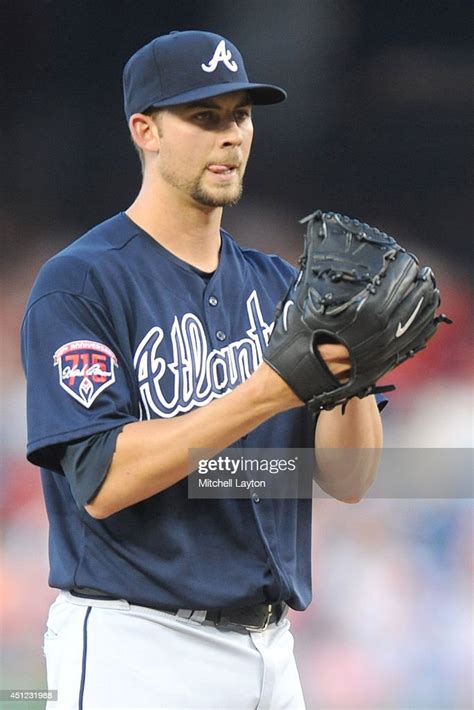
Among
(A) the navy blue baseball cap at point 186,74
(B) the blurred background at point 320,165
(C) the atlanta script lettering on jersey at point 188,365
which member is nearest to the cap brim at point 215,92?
(A) the navy blue baseball cap at point 186,74

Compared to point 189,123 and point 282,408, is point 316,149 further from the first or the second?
point 282,408

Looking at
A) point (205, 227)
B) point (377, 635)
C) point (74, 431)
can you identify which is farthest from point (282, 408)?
point (377, 635)

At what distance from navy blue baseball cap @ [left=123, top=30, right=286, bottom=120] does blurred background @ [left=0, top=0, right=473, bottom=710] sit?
44.4 inches

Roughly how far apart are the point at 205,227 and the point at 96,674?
597 millimetres

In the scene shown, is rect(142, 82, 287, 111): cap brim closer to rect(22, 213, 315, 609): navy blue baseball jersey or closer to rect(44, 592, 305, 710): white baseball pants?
rect(22, 213, 315, 609): navy blue baseball jersey

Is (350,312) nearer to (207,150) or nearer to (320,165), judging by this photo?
(207,150)

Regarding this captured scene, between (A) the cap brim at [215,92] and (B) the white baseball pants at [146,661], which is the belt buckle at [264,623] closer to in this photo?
(B) the white baseball pants at [146,661]

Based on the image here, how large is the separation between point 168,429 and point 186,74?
49 cm

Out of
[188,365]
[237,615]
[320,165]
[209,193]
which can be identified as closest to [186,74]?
[209,193]

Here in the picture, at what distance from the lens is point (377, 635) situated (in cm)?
235

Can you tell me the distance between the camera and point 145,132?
1.43m

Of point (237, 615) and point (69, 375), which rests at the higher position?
point (69, 375)

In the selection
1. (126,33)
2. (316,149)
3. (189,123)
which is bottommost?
(189,123)

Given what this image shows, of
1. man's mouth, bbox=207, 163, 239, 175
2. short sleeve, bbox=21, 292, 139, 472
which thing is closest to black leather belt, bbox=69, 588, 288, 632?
short sleeve, bbox=21, 292, 139, 472
